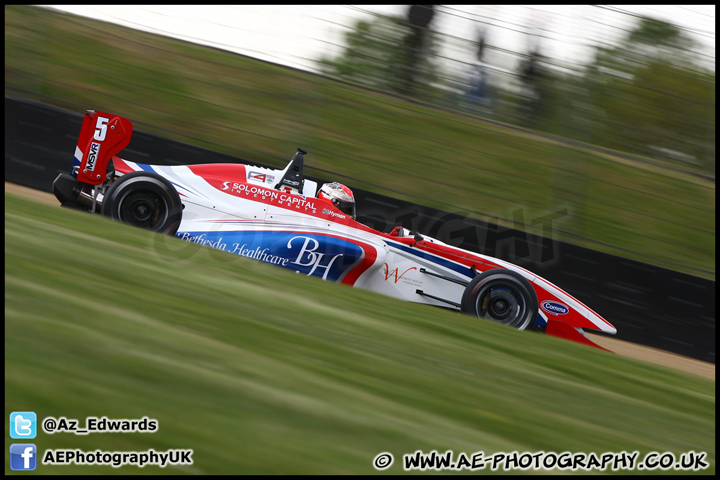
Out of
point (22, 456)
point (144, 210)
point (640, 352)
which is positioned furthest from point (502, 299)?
point (22, 456)

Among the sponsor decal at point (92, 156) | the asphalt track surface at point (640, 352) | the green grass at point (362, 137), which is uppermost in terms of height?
the green grass at point (362, 137)

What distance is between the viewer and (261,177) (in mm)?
5984

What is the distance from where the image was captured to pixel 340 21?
25.5 feet

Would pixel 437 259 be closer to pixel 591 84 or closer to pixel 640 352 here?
pixel 640 352

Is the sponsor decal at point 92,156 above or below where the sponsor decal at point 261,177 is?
above

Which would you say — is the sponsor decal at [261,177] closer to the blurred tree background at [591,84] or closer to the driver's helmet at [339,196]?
the driver's helmet at [339,196]

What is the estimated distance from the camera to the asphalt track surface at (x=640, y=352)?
6703 mm

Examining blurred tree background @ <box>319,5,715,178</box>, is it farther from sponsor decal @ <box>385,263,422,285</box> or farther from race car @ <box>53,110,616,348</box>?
sponsor decal @ <box>385,263,422,285</box>

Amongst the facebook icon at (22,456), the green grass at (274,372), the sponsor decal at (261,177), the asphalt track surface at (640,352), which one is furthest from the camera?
the asphalt track surface at (640,352)

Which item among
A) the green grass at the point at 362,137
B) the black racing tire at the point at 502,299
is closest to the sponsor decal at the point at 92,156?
the green grass at the point at 362,137

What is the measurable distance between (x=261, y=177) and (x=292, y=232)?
0.69 metres

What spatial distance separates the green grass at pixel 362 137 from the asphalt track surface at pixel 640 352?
1017 millimetres

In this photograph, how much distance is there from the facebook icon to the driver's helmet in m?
4.57

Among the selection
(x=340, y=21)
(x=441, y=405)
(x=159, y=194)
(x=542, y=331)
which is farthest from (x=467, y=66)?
(x=441, y=405)
